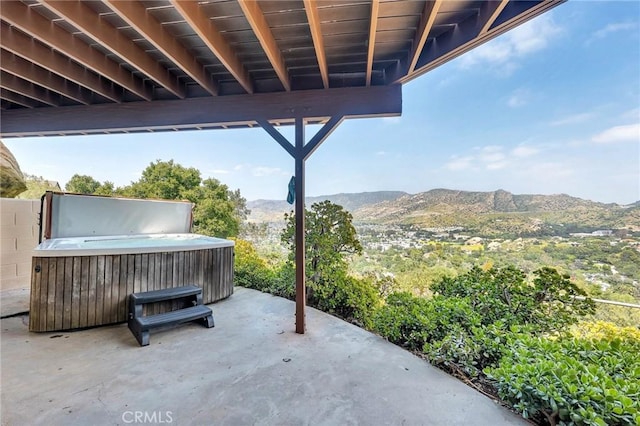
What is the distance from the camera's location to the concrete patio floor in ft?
5.17

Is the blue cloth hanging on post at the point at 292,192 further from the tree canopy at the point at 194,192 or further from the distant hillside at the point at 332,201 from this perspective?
the tree canopy at the point at 194,192

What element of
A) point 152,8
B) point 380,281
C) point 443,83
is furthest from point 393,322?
point 443,83

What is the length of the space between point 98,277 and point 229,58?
8.83 feet

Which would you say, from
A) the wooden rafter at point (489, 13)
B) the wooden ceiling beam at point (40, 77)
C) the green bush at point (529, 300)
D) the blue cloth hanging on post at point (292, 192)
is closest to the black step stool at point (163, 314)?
the blue cloth hanging on post at point (292, 192)

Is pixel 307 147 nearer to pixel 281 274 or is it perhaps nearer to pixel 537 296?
pixel 281 274

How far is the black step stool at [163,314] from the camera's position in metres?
2.54

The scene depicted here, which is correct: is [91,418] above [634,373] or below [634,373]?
below

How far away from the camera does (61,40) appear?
2039mm

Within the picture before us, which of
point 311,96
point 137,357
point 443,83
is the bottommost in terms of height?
point 137,357

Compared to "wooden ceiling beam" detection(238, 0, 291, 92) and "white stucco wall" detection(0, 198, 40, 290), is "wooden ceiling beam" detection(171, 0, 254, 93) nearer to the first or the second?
"wooden ceiling beam" detection(238, 0, 291, 92)

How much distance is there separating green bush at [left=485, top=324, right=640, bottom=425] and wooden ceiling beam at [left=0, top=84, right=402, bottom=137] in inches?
90.6

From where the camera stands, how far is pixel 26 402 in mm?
1638

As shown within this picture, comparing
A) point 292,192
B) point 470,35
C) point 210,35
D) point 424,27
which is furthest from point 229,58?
point 470,35

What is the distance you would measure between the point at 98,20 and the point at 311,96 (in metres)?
1.75
